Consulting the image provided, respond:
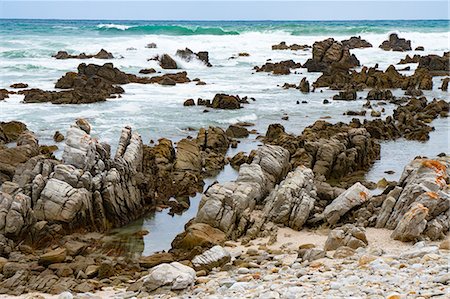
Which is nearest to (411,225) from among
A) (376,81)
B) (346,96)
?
(346,96)

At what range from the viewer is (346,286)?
820 centimetres

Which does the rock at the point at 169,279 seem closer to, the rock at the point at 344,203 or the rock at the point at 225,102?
the rock at the point at 344,203

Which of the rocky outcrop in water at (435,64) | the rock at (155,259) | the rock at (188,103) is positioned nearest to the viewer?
the rock at (155,259)

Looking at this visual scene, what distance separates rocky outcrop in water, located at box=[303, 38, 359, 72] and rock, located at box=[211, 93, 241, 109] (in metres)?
23.1

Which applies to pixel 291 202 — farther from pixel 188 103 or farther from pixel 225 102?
pixel 188 103

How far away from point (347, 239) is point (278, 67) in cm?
4354

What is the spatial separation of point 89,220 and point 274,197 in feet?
14.7

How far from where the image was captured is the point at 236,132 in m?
25.7

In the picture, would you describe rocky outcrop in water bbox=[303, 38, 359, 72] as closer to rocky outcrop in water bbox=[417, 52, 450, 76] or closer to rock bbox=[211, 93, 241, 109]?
rocky outcrop in water bbox=[417, 52, 450, 76]

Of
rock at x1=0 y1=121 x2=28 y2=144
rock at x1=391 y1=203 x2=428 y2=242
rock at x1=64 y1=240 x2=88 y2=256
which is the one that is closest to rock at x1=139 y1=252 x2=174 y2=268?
rock at x1=64 y1=240 x2=88 y2=256

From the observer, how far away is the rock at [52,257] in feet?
39.3

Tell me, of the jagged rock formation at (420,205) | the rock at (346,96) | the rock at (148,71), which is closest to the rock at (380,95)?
the rock at (346,96)

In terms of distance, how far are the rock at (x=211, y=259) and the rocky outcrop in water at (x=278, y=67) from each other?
4112cm

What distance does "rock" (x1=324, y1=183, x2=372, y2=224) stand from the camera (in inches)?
555
